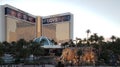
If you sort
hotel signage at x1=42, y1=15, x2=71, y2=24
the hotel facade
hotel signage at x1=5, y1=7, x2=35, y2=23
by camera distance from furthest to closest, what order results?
hotel signage at x1=42, y1=15, x2=71, y2=24 → the hotel facade → hotel signage at x1=5, y1=7, x2=35, y2=23

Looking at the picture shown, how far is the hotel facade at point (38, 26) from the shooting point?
462 feet

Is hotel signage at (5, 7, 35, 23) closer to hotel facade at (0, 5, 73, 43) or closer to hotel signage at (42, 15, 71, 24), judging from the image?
hotel facade at (0, 5, 73, 43)

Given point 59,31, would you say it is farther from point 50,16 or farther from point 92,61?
point 92,61

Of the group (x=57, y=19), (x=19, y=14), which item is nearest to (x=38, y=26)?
(x=57, y=19)

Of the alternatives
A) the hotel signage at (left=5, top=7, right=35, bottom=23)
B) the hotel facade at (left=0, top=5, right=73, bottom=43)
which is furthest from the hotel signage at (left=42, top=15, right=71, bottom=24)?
the hotel signage at (left=5, top=7, right=35, bottom=23)

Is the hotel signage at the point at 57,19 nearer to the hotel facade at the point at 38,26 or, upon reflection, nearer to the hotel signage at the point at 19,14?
the hotel facade at the point at 38,26

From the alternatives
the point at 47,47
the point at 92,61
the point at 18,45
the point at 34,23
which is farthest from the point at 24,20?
the point at 92,61

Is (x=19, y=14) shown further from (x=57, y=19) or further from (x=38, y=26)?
(x=57, y=19)

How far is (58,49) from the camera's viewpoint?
384 ft

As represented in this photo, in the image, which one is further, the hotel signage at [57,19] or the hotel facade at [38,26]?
the hotel signage at [57,19]

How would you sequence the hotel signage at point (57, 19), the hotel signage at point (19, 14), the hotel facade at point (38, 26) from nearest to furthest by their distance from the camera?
the hotel signage at point (19, 14) → the hotel facade at point (38, 26) → the hotel signage at point (57, 19)

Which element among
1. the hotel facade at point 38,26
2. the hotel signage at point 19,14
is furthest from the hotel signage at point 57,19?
the hotel signage at point 19,14

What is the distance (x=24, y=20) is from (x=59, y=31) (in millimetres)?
18247

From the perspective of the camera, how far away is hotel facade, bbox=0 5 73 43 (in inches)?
5547
